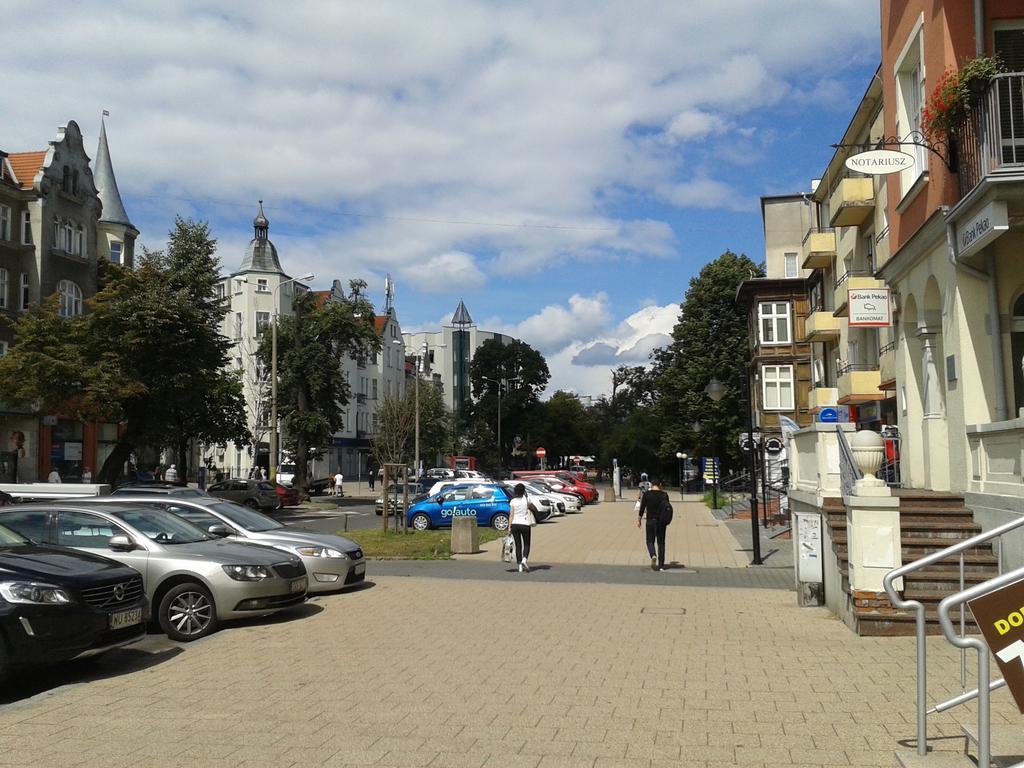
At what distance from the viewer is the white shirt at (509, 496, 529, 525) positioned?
18.3m

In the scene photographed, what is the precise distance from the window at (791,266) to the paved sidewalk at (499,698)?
143 feet

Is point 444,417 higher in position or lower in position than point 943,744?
higher

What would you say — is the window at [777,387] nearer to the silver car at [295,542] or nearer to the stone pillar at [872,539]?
the silver car at [295,542]

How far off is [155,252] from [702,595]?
27.1 meters

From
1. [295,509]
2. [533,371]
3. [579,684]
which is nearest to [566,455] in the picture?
[533,371]

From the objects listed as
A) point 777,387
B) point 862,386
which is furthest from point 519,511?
point 777,387

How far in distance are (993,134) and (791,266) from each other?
43.5m

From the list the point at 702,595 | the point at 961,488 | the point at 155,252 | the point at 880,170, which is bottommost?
the point at 702,595

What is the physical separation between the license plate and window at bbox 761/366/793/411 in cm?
4448

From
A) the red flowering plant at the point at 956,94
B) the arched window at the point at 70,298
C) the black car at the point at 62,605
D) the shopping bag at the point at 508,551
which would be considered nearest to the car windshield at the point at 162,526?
the black car at the point at 62,605

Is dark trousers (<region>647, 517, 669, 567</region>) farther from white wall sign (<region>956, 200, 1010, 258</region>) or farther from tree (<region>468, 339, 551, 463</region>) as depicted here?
tree (<region>468, 339, 551, 463</region>)

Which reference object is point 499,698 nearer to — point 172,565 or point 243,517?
point 172,565

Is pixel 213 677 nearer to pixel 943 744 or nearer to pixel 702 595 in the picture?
pixel 943 744

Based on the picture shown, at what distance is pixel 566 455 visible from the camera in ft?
353
